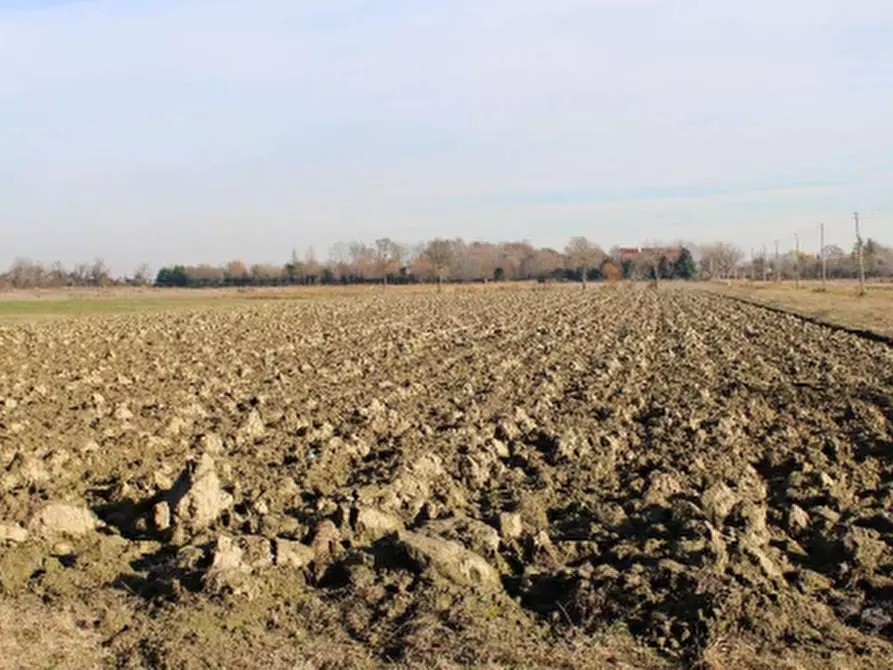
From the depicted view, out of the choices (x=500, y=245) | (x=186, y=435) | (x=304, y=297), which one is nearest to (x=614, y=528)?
(x=186, y=435)

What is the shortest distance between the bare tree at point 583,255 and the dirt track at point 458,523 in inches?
4103

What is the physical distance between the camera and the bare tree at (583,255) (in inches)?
4861

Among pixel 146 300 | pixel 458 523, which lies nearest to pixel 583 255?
pixel 146 300

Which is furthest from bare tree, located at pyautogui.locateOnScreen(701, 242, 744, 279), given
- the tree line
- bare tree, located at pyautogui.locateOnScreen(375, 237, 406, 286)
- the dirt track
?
the dirt track

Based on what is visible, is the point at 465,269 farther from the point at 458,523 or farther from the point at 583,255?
Result: the point at 458,523

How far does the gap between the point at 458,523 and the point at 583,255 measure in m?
116

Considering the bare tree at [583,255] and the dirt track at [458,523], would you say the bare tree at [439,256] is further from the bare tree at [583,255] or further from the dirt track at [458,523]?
the dirt track at [458,523]

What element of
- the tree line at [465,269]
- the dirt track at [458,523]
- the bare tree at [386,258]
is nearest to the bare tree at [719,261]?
the tree line at [465,269]

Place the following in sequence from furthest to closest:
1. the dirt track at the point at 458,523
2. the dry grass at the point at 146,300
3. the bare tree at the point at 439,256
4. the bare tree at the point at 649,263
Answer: the bare tree at the point at 649,263, the bare tree at the point at 439,256, the dry grass at the point at 146,300, the dirt track at the point at 458,523

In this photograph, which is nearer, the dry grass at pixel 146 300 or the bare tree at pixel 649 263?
the dry grass at pixel 146 300

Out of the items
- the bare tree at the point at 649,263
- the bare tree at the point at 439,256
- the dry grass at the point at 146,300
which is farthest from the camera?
the bare tree at the point at 649,263

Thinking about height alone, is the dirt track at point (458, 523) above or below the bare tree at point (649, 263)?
below

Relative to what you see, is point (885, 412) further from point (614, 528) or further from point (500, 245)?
point (500, 245)

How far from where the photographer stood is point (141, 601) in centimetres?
548
